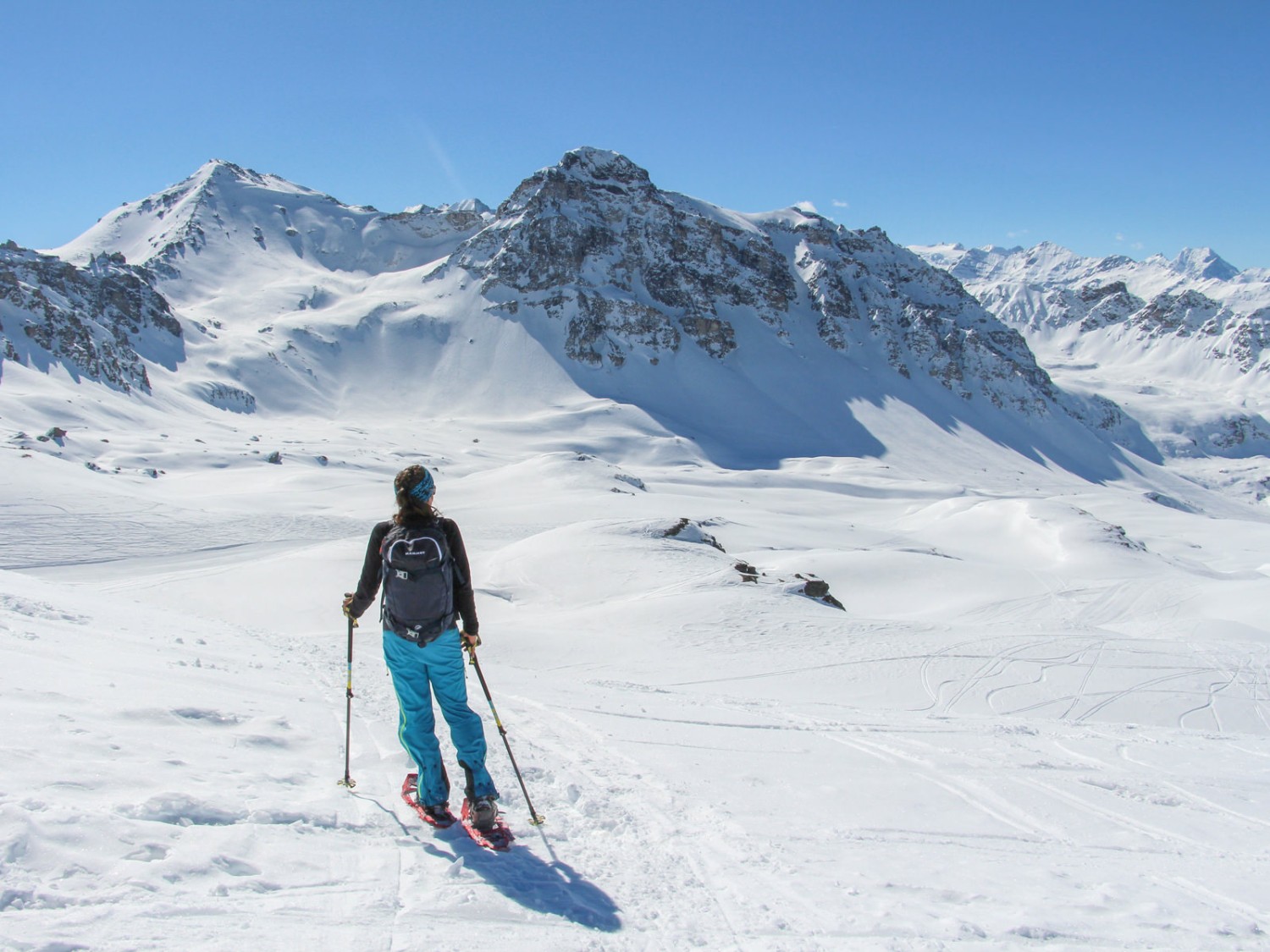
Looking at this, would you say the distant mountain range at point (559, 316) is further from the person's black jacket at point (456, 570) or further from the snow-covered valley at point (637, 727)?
the person's black jacket at point (456, 570)

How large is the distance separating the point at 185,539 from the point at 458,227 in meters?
166

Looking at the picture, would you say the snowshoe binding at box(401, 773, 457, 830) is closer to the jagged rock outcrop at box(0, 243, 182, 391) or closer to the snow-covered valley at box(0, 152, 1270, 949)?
the snow-covered valley at box(0, 152, 1270, 949)

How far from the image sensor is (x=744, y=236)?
159500mm

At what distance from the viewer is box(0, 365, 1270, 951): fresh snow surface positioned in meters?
3.73

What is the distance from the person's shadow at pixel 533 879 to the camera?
13.0 ft

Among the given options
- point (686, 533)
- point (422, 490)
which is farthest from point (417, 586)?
Answer: point (686, 533)

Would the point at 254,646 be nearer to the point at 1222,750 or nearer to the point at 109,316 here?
the point at 1222,750

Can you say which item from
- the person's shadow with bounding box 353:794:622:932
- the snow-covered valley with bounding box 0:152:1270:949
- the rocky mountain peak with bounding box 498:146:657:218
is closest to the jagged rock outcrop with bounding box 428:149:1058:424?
the rocky mountain peak with bounding box 498:146:657:218

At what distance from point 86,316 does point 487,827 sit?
4404 inches

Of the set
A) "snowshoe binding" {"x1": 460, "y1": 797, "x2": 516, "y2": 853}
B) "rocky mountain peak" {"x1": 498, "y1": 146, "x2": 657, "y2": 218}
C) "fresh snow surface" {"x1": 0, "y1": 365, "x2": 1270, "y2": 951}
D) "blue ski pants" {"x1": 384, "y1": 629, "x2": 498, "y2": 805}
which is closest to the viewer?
"fresh snow surface" {"x1": 0, "y1": 365, "x2": 1270, "y2": 951}

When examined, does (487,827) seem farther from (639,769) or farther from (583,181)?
(583,181)

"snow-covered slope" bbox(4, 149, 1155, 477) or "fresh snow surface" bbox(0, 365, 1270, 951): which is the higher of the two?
"snow-covered slope" bbox(4, 149, 1155, 477)

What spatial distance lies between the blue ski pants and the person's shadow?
28 centimetres

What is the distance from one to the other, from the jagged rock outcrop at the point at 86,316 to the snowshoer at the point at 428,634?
9185 cm
